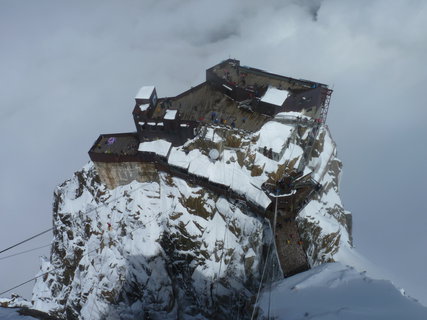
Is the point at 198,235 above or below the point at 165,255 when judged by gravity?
above

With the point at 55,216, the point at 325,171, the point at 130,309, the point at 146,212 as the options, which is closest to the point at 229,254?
the point at 146,212

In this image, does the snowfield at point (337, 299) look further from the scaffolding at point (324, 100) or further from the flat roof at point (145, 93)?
the flat roof at point (145, 93)

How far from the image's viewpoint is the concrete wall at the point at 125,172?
45844 millimetres

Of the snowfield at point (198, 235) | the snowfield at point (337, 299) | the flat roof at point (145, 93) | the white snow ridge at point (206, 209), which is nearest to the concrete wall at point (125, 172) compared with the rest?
the white snow ridge at point (206, 209)

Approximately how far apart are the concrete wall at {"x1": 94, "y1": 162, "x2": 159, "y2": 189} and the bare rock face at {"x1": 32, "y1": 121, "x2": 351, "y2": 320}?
38.6 inches

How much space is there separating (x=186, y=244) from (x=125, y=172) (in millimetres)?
15265

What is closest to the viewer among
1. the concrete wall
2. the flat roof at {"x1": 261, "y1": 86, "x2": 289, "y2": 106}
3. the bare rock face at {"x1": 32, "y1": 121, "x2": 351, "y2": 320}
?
the bare rock face at {"x1": 32, "y1": 121, "x2": 351, "y2": 320}

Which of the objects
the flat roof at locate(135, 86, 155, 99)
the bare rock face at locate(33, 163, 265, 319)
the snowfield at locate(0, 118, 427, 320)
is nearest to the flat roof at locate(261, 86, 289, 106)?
the snowfield at locate(0, 118, 427, 320)

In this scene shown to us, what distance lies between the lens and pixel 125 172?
46656 millimetres

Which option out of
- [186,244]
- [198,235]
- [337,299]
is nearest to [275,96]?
[198,235]

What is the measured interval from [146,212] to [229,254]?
14.9 m

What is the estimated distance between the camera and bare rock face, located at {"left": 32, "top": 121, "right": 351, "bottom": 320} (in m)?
42.6

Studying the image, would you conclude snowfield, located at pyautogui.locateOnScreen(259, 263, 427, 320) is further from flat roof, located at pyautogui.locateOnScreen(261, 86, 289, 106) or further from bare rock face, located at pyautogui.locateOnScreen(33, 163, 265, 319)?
flat roof, located at pyautogui.locateOnScreen(261, 86, 289, 106)

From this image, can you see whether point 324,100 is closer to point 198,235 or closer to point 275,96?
point 275,96
